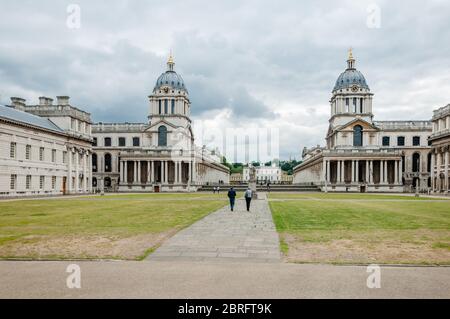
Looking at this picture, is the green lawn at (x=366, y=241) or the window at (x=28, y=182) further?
the window at (x=28, y=182)

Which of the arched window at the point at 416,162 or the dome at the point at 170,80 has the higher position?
the dome at the point at 170,80

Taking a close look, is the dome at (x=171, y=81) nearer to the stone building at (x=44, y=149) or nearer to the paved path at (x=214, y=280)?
the stone building at (x=44, y=149)

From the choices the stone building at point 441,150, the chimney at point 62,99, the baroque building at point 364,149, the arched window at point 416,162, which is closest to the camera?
the stone building at point 441,150

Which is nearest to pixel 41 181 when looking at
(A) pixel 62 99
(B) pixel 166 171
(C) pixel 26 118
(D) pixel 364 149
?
(C) pixel 26 118

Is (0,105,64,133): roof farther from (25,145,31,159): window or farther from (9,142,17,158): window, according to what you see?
(25,145,31,159): window

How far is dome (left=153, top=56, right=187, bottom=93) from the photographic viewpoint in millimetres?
96750

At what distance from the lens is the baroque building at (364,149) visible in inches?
3415

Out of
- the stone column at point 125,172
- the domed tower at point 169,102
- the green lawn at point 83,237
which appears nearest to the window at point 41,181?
the stone column at point 125,172

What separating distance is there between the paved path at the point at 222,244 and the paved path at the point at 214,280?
88 centimetres

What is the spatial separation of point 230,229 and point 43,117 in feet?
189

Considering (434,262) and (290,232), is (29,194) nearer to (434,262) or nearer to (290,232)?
(290,232)

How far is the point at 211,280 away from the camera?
8.63m

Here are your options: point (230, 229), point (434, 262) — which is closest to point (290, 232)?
point (230, 229)

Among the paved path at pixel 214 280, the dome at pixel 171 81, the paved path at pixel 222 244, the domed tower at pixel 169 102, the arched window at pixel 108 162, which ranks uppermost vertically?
the dome at pixel 171 81
